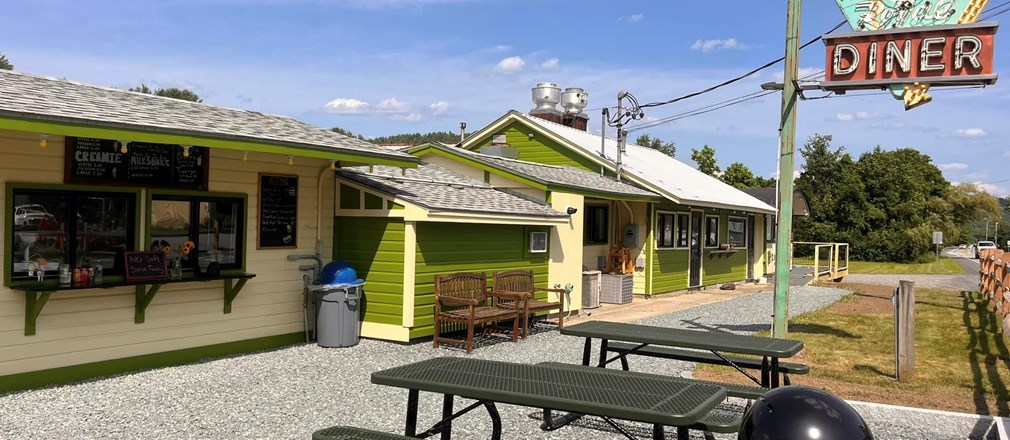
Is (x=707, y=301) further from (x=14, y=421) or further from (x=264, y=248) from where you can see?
(x=14, y=421)

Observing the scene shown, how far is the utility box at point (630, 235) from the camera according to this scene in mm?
17688

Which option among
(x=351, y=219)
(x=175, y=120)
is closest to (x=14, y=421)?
(x=175, y=120)

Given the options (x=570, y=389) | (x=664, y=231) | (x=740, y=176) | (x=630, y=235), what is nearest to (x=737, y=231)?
(x=664, y=231)

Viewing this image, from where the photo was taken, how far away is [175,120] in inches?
307

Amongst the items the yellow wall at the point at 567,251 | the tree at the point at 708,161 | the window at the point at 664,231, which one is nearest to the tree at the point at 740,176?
the tree at the point at 708,161

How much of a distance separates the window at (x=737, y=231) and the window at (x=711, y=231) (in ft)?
3.15

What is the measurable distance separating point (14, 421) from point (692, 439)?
5494mm

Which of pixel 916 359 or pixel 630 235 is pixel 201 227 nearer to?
pixel 916 359

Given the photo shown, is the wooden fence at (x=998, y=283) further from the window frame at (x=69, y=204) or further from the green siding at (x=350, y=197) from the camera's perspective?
the window frame at (x=69, y=204)

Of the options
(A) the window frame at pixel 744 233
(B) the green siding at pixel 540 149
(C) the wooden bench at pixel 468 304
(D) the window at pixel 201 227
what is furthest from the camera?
(A) the window frame at pixel 744 233

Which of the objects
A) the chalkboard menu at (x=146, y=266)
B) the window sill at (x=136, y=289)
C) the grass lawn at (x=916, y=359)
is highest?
the chalkboard menu at (x=146, y=266)

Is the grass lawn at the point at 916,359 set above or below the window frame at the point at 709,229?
below

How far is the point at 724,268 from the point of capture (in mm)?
22203

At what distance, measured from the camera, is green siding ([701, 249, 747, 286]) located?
2105 centimetres
